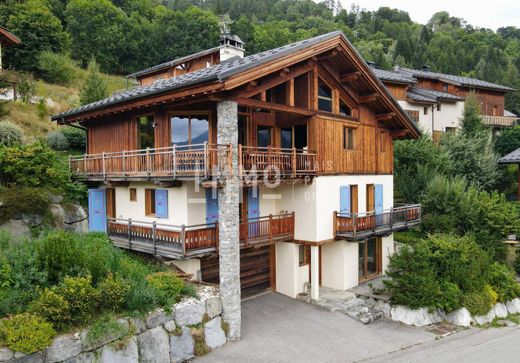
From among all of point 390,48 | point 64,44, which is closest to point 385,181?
point 64,44

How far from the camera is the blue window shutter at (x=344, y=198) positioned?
60.5 feet

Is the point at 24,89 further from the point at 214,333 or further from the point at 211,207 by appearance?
the point at 214,333

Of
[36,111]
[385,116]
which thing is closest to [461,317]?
[385,116]

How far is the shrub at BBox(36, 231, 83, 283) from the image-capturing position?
10.8 m

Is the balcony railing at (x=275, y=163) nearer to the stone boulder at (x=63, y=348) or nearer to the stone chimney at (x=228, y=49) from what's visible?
the stone boulder at (x=63, y=348)

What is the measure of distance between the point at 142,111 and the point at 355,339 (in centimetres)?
1176

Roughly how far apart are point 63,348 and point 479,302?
51.3 ft

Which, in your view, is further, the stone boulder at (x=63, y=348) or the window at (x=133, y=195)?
the window at (x=133, y=195)

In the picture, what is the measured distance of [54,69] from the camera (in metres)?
38.6

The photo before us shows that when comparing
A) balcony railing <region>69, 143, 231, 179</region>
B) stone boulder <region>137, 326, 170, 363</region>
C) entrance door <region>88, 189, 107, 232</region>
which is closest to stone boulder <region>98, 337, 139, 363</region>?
stone boulder <region>137, 326, 170, 363</region>

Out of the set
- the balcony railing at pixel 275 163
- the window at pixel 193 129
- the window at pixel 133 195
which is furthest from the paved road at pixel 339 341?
the window at pixel 193 129

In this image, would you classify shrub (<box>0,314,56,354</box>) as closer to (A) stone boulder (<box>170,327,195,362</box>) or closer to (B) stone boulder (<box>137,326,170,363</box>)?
(B) stone boulder (<box>137,326,170,363</box>)

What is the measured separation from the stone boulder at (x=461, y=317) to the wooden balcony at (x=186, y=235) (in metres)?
7.23

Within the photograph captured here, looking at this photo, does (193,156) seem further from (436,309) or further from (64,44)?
(64,44)
